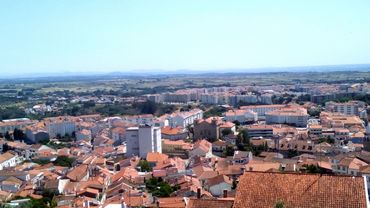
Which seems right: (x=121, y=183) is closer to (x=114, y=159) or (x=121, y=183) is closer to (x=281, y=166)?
(x=281, y=166)

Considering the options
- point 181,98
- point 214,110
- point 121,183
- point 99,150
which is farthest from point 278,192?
point 181,98

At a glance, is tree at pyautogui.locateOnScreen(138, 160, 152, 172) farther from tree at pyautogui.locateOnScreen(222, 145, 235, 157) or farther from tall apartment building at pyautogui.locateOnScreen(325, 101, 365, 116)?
tall apartment building at pyautogui.locateOnScreen(325, 101, 365, 116)

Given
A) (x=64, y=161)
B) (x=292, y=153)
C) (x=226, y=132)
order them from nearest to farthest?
1. (x=64, y=161)
2. (x=292, y=153)
3. (x=226, y=132)

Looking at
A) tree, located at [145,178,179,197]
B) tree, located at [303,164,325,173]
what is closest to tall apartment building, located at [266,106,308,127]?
tree, located at [303,164,325,173]

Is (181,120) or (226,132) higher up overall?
(226,132)

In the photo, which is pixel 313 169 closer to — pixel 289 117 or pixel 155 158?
pixel 155 158

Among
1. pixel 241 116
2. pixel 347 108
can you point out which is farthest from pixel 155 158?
pixel 347 108

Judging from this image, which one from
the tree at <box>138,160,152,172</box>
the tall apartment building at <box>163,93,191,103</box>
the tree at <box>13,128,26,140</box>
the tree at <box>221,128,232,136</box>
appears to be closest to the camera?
the tree at <box>138,160,152,172</box>
